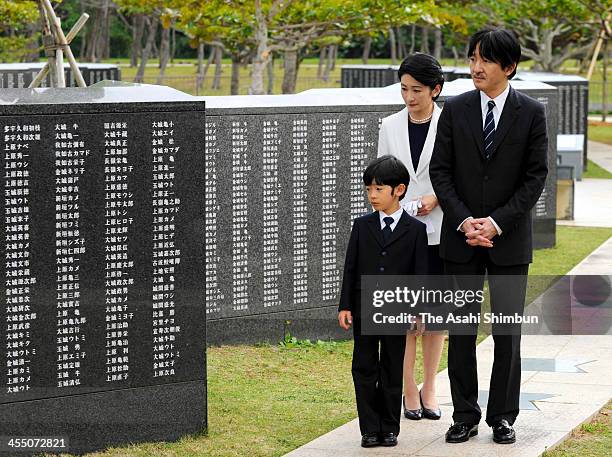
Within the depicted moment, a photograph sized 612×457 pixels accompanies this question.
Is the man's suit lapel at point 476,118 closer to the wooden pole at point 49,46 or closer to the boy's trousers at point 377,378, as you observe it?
the boy's trousers at point 377,378

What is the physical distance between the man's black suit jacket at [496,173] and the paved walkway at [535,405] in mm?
916

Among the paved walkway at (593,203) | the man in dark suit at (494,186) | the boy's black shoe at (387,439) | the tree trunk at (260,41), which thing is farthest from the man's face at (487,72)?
the tree trunk at (260,41)

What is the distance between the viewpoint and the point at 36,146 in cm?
592

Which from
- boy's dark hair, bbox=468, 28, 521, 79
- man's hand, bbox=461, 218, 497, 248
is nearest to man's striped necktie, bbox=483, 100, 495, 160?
boy's dark hair, bbox=468, 28, 521, 79

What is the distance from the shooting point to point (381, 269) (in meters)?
6.16

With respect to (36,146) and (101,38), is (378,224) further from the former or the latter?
(101,38)

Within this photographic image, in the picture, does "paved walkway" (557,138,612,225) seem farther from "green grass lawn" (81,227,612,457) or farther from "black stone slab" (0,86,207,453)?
"black stone slab" (0,86,207,453)

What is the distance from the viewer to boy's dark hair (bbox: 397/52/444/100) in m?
6.46

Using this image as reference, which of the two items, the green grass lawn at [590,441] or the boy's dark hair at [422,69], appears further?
the boy's dark hair at [422,69]

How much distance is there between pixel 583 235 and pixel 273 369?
23.1ft

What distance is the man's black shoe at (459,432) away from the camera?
6254 mm

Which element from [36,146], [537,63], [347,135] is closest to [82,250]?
[36,146]

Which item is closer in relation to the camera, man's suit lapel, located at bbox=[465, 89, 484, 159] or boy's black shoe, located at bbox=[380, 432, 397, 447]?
Answer: man's suit lapel, located at bbox=[465, 89, 484, 159]

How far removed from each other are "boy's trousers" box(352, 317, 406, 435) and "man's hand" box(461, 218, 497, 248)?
1.98 feet
